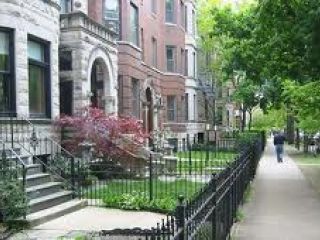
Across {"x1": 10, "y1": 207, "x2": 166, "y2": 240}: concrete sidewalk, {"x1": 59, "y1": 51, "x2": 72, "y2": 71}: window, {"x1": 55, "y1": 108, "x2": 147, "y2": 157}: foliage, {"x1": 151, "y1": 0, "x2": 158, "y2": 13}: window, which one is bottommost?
{"x1": 10, "y1": 207, "x2": 166, "y2": 240}: concrete sidewalk

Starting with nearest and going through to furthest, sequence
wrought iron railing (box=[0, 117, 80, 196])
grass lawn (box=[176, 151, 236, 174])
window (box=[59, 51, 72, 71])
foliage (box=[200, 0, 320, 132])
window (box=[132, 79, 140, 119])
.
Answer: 1. wrought iron railing (box=[0, 117, 80, 196])
2. foliage (box=[200, 0, 320, 132])
3. grass lawn (box=[176, 151, 236, 174])
4. window (box=[59, 51, 72, 71])
5. window (box=[132, 79, 140, 119])

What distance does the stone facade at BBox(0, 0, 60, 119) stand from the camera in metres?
15.2

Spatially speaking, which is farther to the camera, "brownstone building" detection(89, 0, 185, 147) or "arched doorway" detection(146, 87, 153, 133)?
"arched doorway" detection(146, 87, 153, 133)

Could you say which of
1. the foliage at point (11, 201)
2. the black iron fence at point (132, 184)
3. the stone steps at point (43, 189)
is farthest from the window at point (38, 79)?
the foliage at point (11, 201)

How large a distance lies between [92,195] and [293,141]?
1903 inches

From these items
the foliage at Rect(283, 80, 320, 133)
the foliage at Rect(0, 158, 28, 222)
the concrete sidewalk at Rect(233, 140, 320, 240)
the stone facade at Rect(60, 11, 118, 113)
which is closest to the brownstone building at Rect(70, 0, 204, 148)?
the stone facade at Rect(60, 11, 118, 113)

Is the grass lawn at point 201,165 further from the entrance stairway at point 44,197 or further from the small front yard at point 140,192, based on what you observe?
the entrance stairway at point 44,197

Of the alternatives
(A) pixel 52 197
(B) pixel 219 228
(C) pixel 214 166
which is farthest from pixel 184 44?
(B) pixel 219 228

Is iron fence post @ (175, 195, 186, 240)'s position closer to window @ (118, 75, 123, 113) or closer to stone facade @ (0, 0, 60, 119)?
stone facade @ (0, 0, 60, 119)

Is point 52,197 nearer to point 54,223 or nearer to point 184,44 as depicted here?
point 54,223

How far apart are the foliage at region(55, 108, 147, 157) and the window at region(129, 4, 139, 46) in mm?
10784

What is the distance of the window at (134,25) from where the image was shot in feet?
93.9

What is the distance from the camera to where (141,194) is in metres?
13.8

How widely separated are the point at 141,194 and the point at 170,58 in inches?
1049
